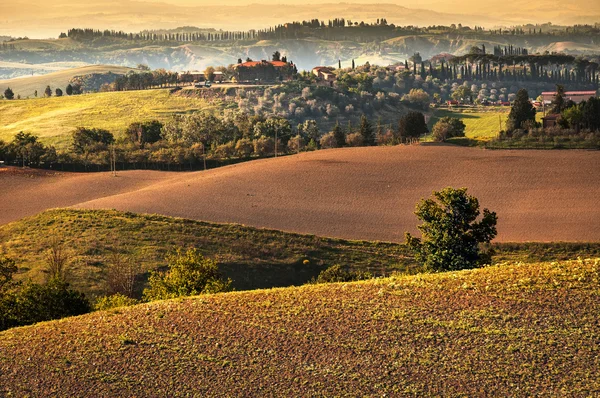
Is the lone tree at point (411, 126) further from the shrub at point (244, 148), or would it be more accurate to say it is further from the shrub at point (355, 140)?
the shrub at point (244, 148)

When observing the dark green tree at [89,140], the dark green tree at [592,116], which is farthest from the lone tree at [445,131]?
the dark green tree at [89,140]

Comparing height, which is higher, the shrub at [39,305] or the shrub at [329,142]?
the shrub at [329,142]

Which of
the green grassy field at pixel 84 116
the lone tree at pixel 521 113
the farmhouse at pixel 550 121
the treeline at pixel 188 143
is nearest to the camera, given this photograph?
the treeline at pixel 188 143

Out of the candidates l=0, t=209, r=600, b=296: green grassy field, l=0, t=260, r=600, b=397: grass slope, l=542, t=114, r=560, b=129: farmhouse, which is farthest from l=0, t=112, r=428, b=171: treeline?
l=0, t=260, r=600, b=397: grass slope

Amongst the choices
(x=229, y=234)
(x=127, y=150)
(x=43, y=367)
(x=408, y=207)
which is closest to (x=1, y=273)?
(x=43, y=367)

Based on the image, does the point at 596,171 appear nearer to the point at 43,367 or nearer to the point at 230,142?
the point at 230,142

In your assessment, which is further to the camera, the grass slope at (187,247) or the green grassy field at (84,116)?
the green grassy field at (84,116)
